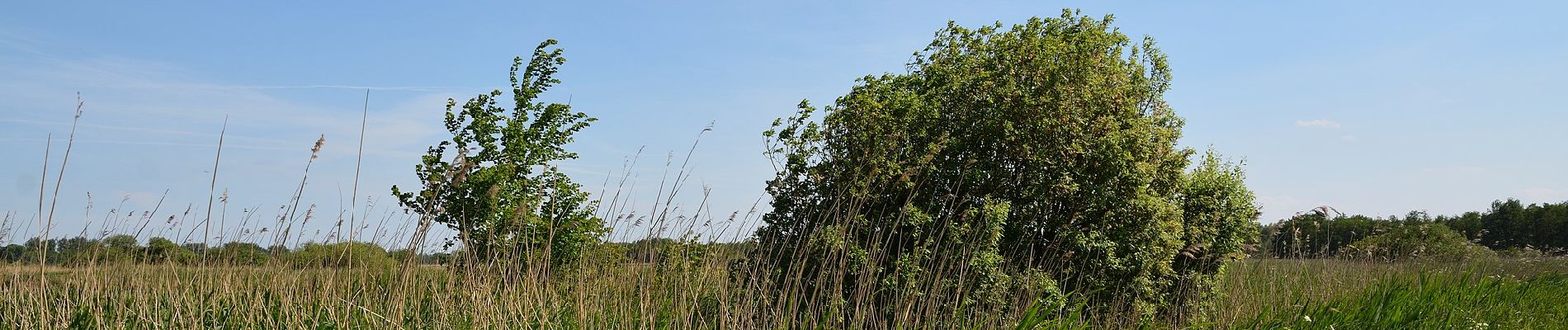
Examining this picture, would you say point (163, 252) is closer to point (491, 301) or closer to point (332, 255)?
point (332, 255)

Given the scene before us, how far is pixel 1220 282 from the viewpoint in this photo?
7.37 metres

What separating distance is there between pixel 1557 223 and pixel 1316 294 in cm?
2567

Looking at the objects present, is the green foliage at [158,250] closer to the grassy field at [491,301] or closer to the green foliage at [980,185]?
the grassy field at [491,301]

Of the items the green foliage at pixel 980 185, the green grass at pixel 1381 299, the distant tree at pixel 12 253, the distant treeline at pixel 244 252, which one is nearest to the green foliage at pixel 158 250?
the distant treeline at pixel 244 252

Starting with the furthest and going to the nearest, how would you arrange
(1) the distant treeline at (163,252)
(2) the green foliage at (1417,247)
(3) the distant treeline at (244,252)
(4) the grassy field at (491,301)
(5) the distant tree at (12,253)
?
(2) the green foliage at (1417,247) < (5) the distant tree at (12,253) < (1) the distant treeline at (163,252) < (3) the distant treeline at (244,252) < (4) the grassy field at (491,301)

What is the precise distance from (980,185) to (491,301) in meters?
2.81

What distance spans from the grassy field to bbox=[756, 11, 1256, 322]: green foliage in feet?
1.74

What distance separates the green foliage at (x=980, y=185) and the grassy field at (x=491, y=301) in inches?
20.9

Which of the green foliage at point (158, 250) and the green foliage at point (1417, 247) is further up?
the green foliage at point (1417, 247)

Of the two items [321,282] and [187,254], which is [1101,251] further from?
[187,254]

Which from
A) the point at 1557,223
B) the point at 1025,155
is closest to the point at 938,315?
the point at 1025,155

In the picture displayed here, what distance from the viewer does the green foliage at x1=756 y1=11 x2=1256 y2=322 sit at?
219 inches

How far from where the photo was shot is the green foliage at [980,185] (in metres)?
5.57

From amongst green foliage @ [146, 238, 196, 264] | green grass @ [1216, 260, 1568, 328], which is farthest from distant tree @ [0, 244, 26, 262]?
green grass @ [1216, 260, 1568, 328]
